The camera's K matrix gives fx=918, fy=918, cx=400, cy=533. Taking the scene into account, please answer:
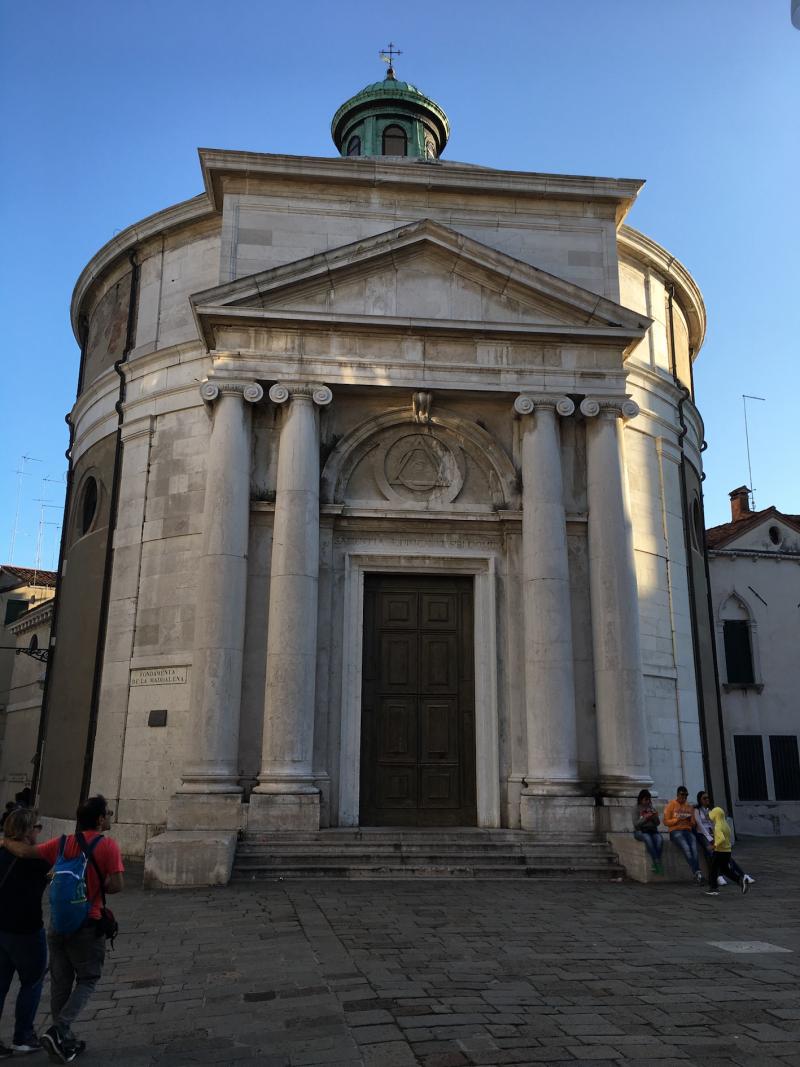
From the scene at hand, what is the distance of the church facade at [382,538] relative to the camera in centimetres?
1482

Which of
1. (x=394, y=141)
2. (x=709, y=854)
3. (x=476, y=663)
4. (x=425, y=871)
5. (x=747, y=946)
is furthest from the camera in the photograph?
(x=394, y=141)

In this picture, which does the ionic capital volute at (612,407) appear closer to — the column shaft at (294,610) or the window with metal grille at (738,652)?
the column shaft at (294,610)

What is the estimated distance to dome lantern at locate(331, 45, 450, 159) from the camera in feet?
87.5

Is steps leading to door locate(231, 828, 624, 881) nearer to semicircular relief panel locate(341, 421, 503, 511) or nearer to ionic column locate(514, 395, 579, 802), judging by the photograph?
ionic column locate(514, 395, 579, 802)

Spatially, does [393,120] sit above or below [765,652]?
above

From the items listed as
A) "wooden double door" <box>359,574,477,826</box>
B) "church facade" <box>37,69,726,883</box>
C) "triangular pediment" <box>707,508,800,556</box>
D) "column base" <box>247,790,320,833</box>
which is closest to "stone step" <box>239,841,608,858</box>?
"column base" <box>247,790,320,833</box>

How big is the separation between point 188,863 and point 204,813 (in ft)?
4.36

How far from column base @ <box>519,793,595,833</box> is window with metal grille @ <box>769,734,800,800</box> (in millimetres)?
14262

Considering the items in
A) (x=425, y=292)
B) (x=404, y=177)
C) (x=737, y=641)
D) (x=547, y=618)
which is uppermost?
(x=404, y=177)

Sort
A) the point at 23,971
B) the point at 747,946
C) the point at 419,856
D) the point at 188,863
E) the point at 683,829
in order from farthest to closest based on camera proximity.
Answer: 1. the point at 683,829
2. the point at 419,856
3. the point at 188,863
4. the point at 747,946
5. the point at 23,971

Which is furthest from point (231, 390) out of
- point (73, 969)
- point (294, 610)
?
point (73, 969)

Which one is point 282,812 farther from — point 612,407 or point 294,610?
point 612,407

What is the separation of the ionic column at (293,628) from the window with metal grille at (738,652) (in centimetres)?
1649

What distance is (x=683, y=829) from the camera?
1355 cm
